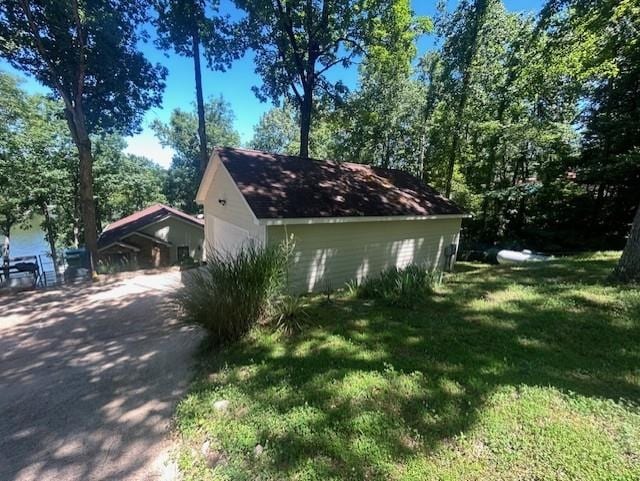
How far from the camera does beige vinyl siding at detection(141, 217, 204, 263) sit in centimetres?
2012

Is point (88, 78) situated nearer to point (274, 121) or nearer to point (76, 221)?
point (76, 221)

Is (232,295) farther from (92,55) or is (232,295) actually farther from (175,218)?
(175,218)

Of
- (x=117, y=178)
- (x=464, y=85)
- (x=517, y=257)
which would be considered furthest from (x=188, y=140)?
(x=517, y=257)

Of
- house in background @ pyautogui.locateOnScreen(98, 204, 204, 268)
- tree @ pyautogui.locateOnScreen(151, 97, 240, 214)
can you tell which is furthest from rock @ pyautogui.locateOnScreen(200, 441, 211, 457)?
tree @ pyautogui.locateOnScreen(151, 97, 240, 214)

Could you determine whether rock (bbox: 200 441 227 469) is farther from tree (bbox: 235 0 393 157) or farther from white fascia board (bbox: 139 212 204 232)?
white fascia board (bbox: 139 212 204 232)

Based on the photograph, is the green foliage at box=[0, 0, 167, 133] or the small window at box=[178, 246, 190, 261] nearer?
the green foliage at box=[0, 0, 167, 133]

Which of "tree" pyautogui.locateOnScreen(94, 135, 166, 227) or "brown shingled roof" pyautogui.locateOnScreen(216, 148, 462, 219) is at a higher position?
"tree" pyautogui.locateOnScreen(94, 135, 166, 227)

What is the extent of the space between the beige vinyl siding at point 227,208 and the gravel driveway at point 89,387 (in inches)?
94.5

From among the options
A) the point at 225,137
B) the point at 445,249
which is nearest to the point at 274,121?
the point at 225,137

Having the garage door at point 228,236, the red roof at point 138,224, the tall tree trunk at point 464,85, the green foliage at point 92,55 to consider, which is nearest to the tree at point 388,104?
the tall tree trunk at point 464,85

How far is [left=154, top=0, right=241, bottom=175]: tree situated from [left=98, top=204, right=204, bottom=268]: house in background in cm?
976

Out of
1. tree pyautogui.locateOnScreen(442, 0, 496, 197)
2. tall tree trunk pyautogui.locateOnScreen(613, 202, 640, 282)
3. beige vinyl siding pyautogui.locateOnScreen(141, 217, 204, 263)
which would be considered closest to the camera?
tall tree trunk pyautogui.locateOnScreen(613, 202, 640, 282)

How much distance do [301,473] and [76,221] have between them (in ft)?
88.1

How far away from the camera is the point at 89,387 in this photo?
3.69 metres
